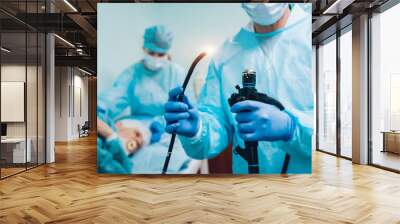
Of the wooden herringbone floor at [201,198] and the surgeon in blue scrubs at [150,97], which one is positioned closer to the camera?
the wooden herringbone floor at [201,198]

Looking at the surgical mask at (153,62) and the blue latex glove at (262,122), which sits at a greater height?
the surgical mask at (153,62)

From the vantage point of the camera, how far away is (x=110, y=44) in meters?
6.25

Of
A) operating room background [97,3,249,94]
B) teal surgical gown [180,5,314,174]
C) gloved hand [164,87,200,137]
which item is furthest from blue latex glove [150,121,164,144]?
operating room background [97,3,249,94]

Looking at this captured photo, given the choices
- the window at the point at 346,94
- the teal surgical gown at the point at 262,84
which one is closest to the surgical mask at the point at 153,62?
the teal surgical gown at the point at 262,84

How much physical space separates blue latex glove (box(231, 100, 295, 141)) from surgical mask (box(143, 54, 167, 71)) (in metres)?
1.44

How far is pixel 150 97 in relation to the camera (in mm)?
6285

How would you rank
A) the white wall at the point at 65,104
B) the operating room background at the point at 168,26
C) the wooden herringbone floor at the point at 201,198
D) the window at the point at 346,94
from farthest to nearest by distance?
the white wall at the point at 65,104 → the window at the point at 346,94 → the operating room background at the point at 168,26 → the wooden herringbone floor at the point at 201,198

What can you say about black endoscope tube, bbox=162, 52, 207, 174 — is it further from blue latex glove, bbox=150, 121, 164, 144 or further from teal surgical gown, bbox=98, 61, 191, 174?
blue latex glove, bbox=150, 121, 164, 144

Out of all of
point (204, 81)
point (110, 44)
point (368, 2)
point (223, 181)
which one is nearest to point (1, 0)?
point (110, 44)

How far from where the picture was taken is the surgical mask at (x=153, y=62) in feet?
20.6

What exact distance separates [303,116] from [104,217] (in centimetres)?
387

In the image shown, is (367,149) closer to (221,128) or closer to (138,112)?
(221,128)

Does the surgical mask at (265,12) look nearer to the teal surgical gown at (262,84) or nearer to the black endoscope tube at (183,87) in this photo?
the teal surgical gown at (262,84)

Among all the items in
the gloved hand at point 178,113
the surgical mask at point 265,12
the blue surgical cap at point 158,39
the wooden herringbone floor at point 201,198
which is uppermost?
the surgical mask at point 265,12
